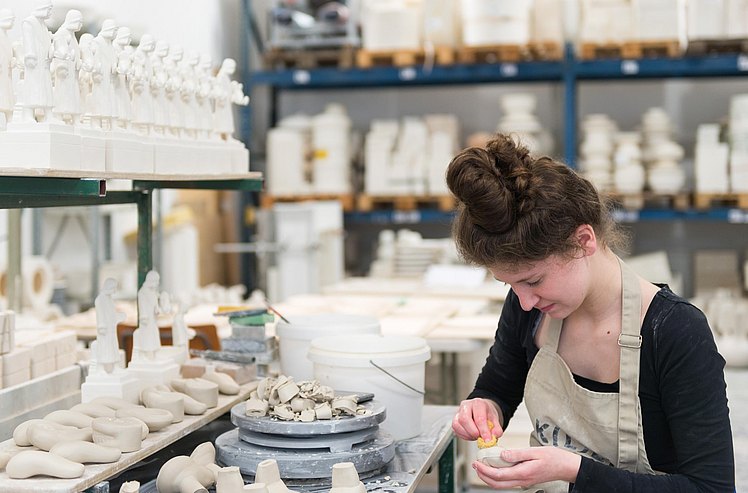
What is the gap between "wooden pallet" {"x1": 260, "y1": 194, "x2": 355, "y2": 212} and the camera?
26.6 ft

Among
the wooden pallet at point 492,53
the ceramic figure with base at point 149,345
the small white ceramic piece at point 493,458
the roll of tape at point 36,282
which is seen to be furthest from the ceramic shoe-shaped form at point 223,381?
the wooden pallet at point 492,53

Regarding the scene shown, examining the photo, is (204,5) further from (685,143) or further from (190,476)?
(190,476)

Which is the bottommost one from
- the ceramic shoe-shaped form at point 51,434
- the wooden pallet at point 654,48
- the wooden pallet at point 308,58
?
the ceramic shoe-shaped form at point 51,434

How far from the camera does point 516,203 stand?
7.47ft

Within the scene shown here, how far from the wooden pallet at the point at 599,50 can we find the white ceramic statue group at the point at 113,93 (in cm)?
489

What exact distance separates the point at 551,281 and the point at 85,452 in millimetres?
1139

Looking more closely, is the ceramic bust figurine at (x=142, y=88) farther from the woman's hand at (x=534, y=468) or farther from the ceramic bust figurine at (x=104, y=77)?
the woman's hand at (x=534, y=468)

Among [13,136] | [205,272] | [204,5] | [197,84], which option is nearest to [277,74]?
[204,5]

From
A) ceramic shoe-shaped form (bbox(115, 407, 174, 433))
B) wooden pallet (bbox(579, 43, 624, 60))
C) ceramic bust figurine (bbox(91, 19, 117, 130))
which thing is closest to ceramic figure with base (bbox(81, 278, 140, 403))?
ceramic shoe-shaped form (bbox(115, 407, 174, 433))

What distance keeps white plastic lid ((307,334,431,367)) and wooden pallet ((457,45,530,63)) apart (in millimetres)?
5173

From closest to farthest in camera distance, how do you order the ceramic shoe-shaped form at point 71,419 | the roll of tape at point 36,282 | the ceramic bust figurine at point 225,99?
the ceramic shoe-shaped form at point 71,419, the ceramic bust figurine at point 225,99, the roll of tape at point 36,282

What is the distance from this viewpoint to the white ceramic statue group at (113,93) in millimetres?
2287

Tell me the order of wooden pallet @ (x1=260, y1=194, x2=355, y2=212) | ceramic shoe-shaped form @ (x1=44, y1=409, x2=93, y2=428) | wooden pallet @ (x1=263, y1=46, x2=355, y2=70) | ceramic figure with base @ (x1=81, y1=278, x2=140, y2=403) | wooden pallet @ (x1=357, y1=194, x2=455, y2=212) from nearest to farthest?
ceramic shoe-shaped form @ (x1=44, y1=409, x2=93, y2=428) < ceramic figure with base @ (x1=81, y1=278, x2=140, y2=403) < wooden pallet @ (x1=357, y1=194, x2=455, y2=212) < wooden pallet @ (x1=260, y1=194, x2=355, y2=212) < wooden pallet @ (x1=263, y1=46, x2=355, y2=70)

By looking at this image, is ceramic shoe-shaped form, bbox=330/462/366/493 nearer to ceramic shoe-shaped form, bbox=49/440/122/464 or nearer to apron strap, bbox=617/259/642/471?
ceramic shoe-shaped form, bbox=49/440/122/464
